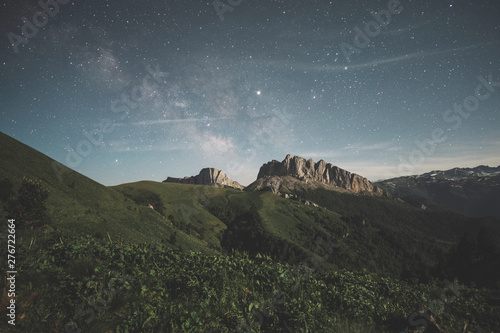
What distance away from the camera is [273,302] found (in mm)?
6625

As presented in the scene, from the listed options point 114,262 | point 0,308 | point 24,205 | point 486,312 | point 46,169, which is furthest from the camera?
point 46,169

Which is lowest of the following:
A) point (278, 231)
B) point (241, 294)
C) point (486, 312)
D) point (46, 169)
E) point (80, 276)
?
point (278, 231)

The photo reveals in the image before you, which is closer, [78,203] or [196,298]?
[196,298]

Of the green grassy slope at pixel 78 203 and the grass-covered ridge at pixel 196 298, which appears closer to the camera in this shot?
the grass-covered ridge at pixel 196 298

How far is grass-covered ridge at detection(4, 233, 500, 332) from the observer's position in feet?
16.7

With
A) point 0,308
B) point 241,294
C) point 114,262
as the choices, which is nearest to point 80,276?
point 114,262

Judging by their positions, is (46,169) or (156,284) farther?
(46,169)

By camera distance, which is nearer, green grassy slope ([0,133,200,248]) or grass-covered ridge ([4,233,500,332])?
grass-covered ridge ([4,233,500,332])

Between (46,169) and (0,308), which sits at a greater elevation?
(46,169)

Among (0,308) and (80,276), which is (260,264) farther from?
(0,308)

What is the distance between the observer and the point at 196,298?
660 cm

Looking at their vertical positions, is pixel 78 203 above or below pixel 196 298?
above

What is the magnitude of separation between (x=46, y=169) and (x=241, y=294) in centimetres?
8924

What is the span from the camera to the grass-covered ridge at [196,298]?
509 cm
